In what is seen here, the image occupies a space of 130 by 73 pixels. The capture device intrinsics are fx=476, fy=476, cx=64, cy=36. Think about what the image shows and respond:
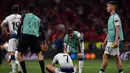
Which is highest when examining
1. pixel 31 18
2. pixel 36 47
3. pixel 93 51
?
pixel 31 18

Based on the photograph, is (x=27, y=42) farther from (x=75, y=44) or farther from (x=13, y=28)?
(x=75, y=44)

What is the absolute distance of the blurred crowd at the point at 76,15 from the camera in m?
29.1

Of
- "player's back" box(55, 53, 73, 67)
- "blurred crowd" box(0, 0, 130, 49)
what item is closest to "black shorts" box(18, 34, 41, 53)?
"player's back" box(55, 53, 73, 67)

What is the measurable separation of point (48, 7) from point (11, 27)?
58.9ft

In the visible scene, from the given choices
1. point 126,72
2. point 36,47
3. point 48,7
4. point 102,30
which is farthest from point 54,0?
point 36,47

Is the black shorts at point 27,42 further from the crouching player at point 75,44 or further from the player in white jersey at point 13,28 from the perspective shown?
the crouching player at point 75,44

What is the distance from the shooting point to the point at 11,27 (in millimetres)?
15477

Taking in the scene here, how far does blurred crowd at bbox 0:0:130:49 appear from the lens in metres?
29.1

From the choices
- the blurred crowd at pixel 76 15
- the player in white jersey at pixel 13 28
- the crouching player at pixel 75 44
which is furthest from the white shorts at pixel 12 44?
the blurred crowd at pixel 76 15

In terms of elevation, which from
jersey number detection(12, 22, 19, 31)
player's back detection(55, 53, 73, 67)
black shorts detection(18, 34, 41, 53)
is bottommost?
player's back detection(55, 53, 73, 67)

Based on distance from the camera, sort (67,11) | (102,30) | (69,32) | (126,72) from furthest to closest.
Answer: (67,11)
(102,30)
(126,72)
(69,32)

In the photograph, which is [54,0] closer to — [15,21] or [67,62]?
[15,21]

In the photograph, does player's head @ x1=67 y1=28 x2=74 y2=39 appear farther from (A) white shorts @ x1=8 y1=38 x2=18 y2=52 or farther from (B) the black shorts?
(A) white shorts @ x1=8 y1=38 x2=18 y2=52

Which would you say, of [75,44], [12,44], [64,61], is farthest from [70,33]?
[64,61]
